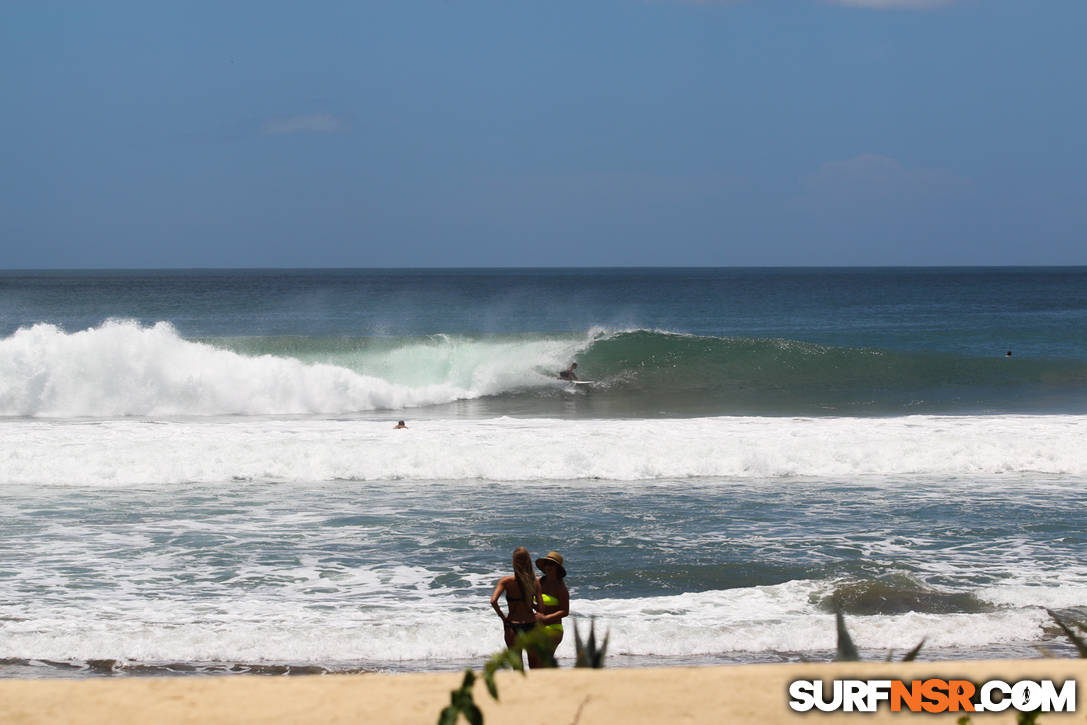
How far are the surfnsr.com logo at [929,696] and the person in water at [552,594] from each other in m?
2.70

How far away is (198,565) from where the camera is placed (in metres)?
10.6

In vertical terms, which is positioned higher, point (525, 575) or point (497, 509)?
point (525, 575)

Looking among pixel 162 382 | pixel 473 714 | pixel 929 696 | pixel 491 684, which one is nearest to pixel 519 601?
pixel 929 696

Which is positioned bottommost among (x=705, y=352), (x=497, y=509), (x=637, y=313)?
(x=497, y=509)

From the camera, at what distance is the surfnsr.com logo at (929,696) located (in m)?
4.66

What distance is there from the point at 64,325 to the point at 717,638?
2534 inches

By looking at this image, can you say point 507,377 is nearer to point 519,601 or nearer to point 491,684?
point 519,601

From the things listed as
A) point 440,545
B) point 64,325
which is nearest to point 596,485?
point 440,545

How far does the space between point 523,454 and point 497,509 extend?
3040mm

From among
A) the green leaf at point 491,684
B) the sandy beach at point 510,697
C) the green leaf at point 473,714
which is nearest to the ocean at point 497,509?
the sandy beach at point 510,697

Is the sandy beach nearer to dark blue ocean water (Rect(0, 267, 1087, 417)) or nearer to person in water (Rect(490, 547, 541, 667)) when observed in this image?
person in water (Rect(490, 547, 541, 667))

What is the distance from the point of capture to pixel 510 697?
4.82m

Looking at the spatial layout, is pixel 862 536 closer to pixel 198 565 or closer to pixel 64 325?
pixel 198 565

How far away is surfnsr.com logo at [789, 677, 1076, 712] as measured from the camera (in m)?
4.66
